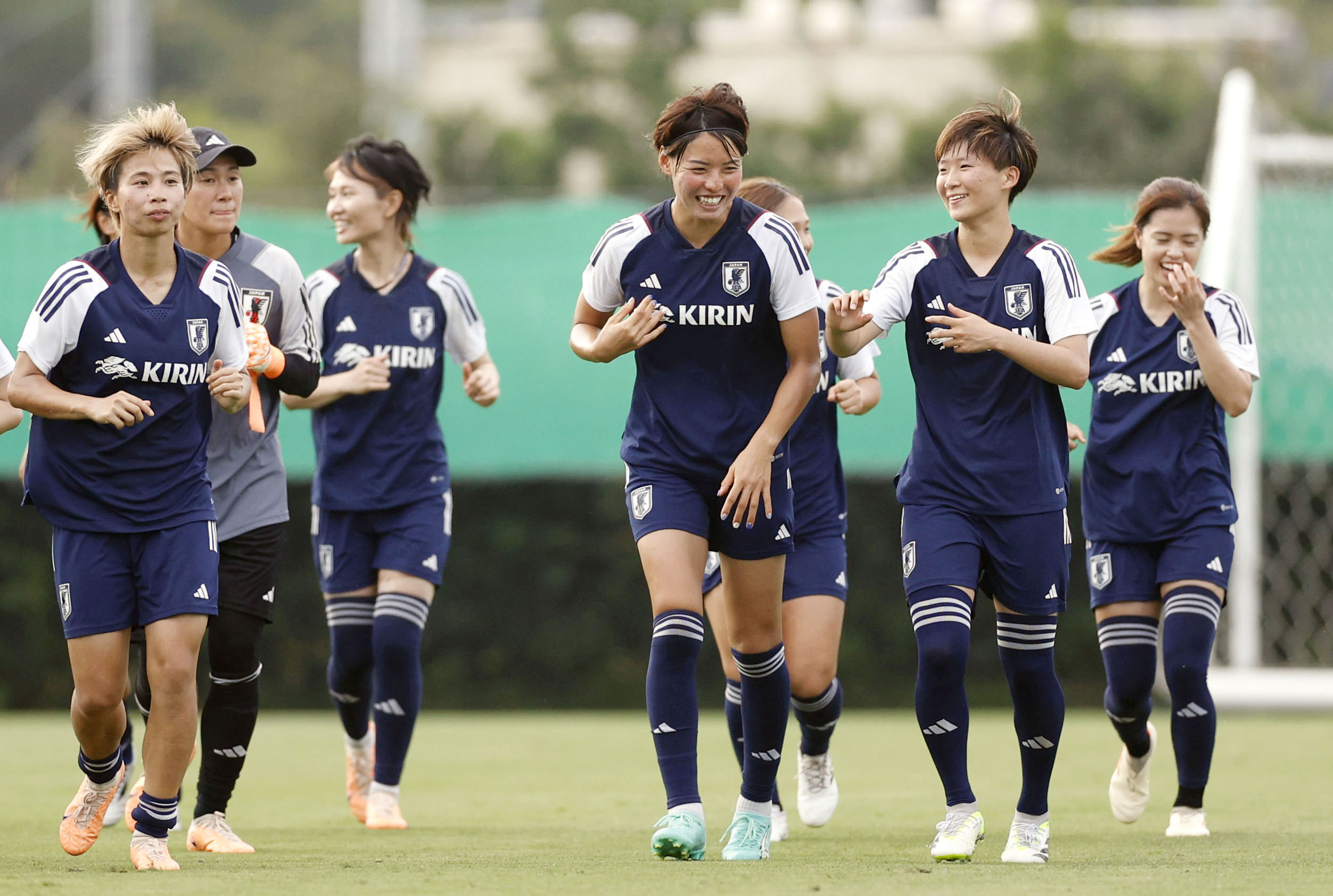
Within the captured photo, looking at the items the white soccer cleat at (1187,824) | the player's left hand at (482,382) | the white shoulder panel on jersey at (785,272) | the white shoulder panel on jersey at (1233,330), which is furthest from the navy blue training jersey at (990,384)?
the player's left hand at (482,382)

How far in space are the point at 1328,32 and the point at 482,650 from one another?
131 feet

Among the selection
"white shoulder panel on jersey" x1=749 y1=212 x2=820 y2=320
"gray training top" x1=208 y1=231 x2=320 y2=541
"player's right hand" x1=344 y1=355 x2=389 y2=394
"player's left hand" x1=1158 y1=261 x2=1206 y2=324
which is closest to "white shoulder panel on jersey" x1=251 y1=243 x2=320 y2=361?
"gray training top" x1=208 y1=231 x2=320 y2=541

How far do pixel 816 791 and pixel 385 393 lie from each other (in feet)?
7.11

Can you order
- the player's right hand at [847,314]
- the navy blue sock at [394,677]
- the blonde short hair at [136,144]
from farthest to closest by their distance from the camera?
1. the navy blue sock at [394,677]
2. the player's right hand at [847,314]
3. the blonde short hair at [136,144]

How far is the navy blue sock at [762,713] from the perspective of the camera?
18.7 feet

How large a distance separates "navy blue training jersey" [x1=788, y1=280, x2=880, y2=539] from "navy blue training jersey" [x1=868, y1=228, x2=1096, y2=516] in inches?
42.2

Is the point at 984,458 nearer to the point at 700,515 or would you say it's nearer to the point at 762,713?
the point at 700,515

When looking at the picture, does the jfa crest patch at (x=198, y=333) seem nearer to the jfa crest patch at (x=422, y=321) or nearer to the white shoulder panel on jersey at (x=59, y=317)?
the white shoulder panel on jersey at (x=59, y=317)

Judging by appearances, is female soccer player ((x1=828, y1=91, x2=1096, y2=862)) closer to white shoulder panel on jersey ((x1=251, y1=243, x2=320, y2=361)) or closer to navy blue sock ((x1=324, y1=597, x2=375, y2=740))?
white shoulder panel on jersey ((x1=251, y1=243, x2=320, y2=361))

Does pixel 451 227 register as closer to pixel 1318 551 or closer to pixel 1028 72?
pixel 1318 551

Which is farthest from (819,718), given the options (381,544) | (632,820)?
(381,544)

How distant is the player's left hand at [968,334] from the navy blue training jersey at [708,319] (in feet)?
1.25

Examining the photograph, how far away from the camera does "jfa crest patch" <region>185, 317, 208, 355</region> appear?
17.7 ft

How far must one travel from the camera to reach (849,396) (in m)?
6.66
